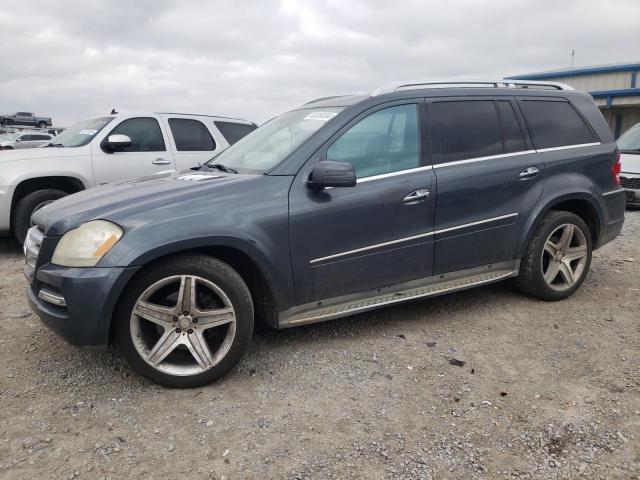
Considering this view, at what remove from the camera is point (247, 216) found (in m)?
3.16

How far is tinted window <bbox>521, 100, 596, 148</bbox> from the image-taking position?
14.3 ft

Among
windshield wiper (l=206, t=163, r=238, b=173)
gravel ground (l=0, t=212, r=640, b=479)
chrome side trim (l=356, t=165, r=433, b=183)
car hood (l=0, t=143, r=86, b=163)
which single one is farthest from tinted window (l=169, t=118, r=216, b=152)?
chrome side trim (l=356, t=165, r=433, b=183)

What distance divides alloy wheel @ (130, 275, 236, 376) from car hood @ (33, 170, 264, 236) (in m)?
0.44

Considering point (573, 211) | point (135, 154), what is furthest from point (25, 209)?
point (573, 211)

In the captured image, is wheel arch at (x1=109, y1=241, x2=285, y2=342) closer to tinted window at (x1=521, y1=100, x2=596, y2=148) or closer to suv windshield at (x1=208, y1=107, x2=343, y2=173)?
suv windshield at (x1=208, y1=107, x2=343, y2=173)

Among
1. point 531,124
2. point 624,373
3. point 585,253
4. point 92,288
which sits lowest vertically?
point 624,373

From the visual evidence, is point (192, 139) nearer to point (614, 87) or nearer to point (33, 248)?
point (33, 248)

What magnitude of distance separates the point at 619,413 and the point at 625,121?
823 inches

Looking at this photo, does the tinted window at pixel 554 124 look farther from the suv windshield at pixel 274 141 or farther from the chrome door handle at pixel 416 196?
the suv windshield at pixel 274 141

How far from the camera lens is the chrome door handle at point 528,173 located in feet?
13.6

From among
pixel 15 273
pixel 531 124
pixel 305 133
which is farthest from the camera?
pixel 15 273

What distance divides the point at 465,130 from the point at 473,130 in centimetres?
8

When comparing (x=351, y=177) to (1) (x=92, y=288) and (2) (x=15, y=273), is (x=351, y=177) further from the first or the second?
(2) (x=15, y=273)

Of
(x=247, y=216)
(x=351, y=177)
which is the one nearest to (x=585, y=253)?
(x=351, y=177)
